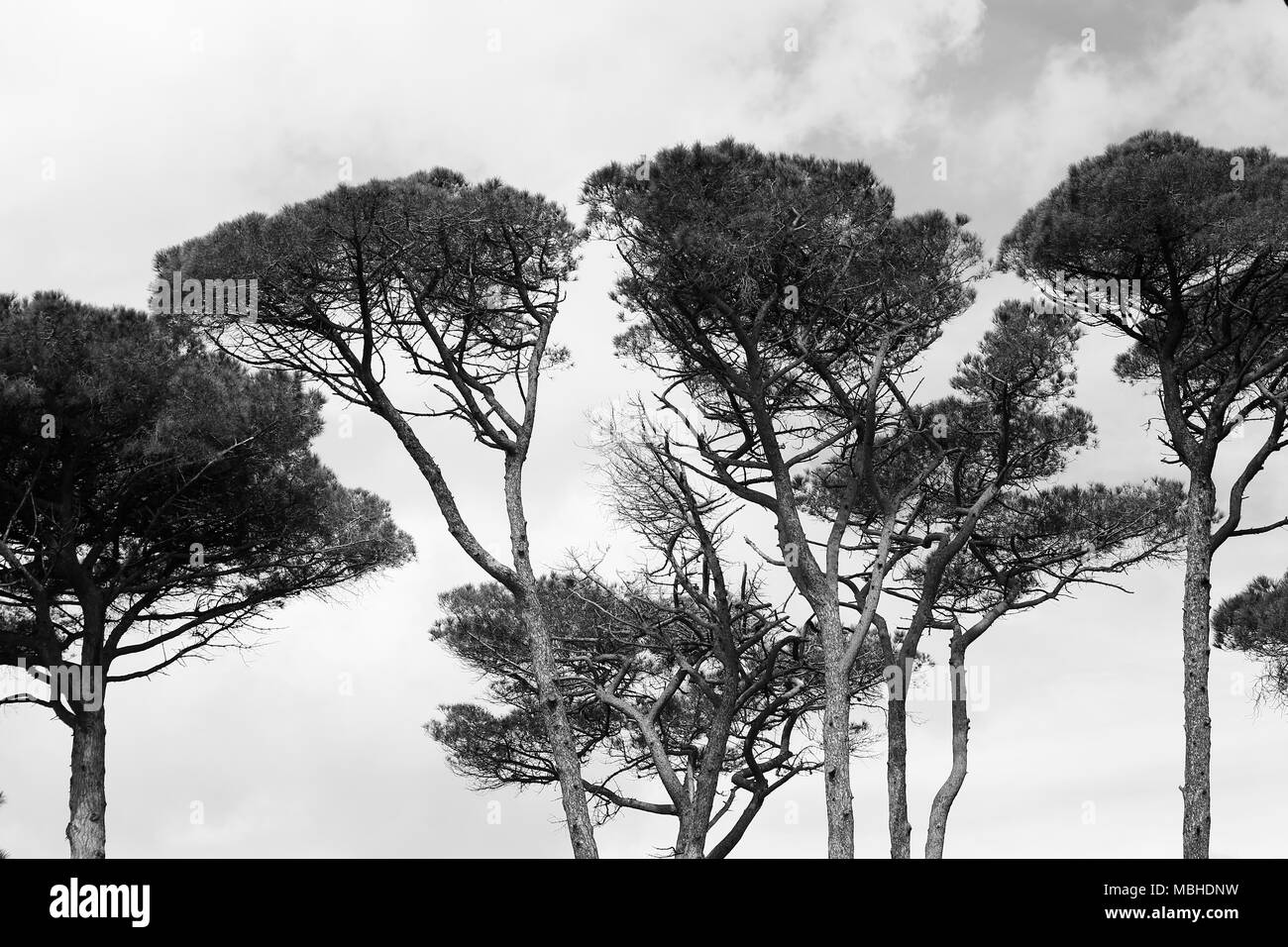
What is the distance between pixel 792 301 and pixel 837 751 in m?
5.19

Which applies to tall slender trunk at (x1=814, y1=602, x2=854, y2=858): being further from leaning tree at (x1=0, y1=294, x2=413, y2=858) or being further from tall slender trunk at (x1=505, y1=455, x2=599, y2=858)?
leaning tree at (x1=0, y1=294, x2=413, y2=858)

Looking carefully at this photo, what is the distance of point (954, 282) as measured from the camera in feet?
50.6

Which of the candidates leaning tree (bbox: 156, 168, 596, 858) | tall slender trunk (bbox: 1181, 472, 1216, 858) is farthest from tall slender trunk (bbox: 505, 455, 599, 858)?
tall slender trunk (bbox: 1181, 472, 1216, 858)

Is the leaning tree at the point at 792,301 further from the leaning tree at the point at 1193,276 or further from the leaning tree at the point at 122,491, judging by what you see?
the leaning tree at the point at 122,491

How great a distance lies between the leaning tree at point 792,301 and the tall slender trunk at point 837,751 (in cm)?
2

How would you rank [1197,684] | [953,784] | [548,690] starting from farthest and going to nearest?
[953,784], [1197,684], [548,690]

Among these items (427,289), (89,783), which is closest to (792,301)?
(427,289)

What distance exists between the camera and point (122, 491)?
55.6 ft

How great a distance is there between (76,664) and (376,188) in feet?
26.5

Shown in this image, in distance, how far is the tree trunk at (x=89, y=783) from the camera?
Result: 15664 mm

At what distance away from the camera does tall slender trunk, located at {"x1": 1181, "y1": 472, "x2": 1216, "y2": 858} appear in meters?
12.7

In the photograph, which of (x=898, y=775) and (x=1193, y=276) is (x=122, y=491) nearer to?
(x=898, y=775)
